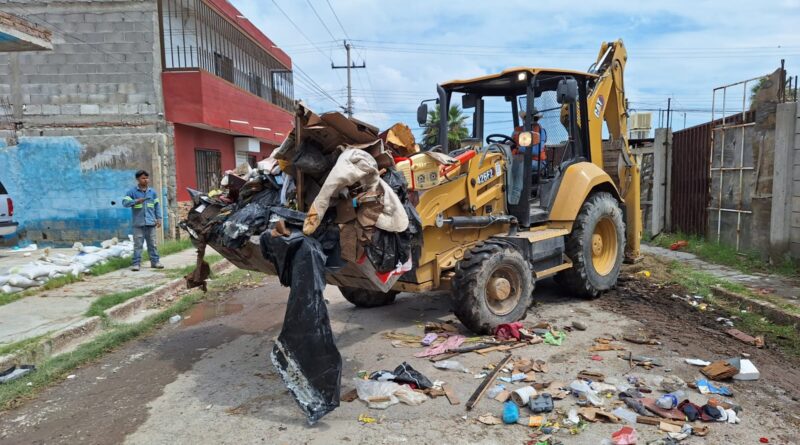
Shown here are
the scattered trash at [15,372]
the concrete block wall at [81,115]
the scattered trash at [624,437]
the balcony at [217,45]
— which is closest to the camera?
the scattered trash at [624,437]

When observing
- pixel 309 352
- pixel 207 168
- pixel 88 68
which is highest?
pixel 88 68

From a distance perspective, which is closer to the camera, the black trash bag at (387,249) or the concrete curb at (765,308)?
A: the black trash bag at (387,249)

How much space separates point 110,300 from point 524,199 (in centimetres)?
546

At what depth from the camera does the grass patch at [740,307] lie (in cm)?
512

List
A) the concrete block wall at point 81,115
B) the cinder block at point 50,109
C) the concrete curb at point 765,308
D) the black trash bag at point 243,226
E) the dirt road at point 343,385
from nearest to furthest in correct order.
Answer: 1. the dirt road at point 343,385
2. the black trash bag at point 243,226
3. the concrete curb at point 765,308
4. the concrete block wall at point 81,115
5. the cinder block at point 50,109

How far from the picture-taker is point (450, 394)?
13.3ft

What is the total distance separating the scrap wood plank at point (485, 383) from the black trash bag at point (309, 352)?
0.98 meters

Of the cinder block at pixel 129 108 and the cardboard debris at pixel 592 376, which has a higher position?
the cinder block at pixel 129 108

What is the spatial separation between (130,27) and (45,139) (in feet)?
10.7

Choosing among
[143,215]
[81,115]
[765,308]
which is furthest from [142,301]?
[765,308]

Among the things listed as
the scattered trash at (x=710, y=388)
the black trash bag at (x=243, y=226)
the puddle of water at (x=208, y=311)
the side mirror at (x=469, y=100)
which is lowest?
the puddle of water at (x=208, y=311)

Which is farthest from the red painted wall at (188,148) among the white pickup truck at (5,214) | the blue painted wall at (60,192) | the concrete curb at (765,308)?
the concrete curb at (765,308)

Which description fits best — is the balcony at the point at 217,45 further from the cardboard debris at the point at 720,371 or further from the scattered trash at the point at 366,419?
the cardboard debris at the point at 720,371

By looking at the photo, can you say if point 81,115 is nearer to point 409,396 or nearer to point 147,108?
point 147,108
